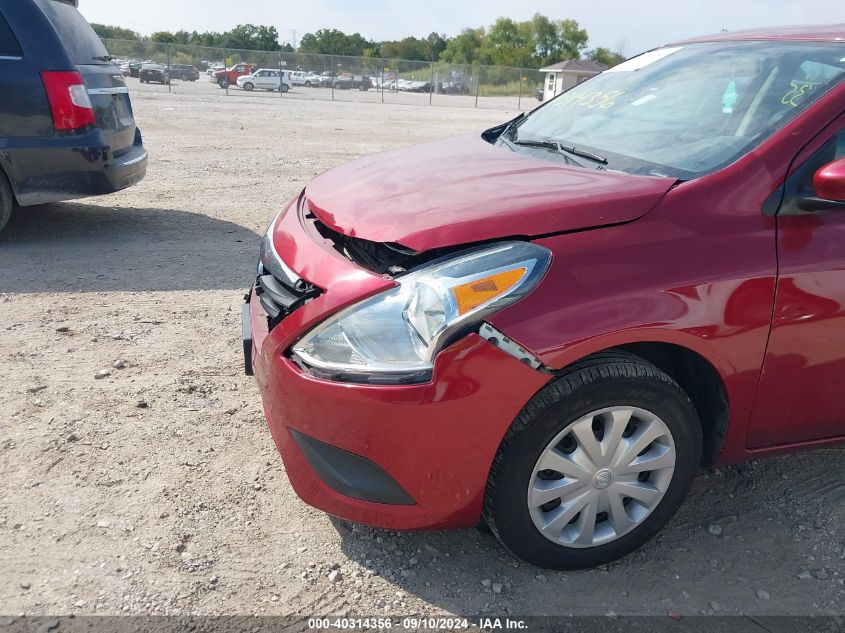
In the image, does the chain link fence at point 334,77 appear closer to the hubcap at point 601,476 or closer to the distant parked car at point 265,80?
the distant parked car at point 265,80

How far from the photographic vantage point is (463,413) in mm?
2068

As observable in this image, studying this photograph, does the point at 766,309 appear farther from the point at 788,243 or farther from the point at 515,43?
the point at 515,43

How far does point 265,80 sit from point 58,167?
35538 mm

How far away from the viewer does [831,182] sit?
224 centimetres

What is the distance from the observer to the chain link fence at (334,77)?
34781 mm

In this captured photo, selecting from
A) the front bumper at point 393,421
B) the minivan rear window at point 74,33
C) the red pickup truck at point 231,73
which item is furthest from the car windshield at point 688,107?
the red pickup truck at point 231,73

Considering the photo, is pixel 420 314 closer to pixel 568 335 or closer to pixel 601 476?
pixel 568 335

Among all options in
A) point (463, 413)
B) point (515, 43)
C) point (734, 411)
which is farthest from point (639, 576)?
point (515, 43)

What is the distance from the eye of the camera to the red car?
2.08 metres

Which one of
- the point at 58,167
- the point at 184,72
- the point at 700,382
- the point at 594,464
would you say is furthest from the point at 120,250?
the point at 184,72

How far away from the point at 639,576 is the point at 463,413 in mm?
943

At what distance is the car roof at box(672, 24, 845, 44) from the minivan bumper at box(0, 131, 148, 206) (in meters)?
4.38

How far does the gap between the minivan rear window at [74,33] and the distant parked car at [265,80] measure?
3336 cm

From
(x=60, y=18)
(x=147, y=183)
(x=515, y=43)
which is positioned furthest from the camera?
(x=515, y=43)
